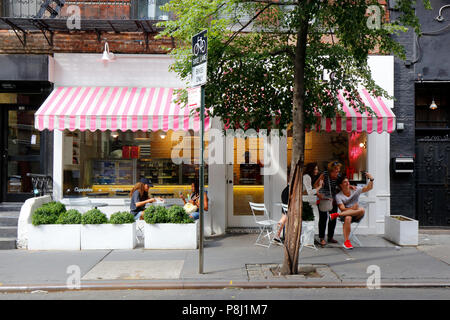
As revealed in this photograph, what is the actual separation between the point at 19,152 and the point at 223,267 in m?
6.78

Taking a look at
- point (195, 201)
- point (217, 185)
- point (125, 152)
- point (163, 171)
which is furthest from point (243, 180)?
point (125, 152)

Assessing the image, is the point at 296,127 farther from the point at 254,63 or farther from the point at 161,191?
the point at 161,191

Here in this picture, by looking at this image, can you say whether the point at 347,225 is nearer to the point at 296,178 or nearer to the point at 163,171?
the point at 296,178

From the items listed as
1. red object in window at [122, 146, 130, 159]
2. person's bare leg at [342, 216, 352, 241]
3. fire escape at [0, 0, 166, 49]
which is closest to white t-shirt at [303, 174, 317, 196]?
person's bare leg at [342, 216, 352, 241]

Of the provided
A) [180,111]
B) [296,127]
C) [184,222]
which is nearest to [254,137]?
[180,111]

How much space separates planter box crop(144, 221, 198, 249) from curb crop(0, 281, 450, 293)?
7.62 ft

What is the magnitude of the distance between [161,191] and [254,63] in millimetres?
4828

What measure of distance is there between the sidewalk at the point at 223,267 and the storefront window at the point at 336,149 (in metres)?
2.38

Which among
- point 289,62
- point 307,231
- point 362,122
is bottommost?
point 307,231

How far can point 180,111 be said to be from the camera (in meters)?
9.11

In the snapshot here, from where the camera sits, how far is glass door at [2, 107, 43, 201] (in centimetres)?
1064

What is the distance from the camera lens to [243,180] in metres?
10.8

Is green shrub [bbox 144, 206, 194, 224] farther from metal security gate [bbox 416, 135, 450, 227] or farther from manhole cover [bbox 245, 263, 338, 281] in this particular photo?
metal security gate [bbox 416, 135, 450, 227]

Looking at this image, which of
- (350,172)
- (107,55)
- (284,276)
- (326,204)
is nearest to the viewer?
(284,276)
